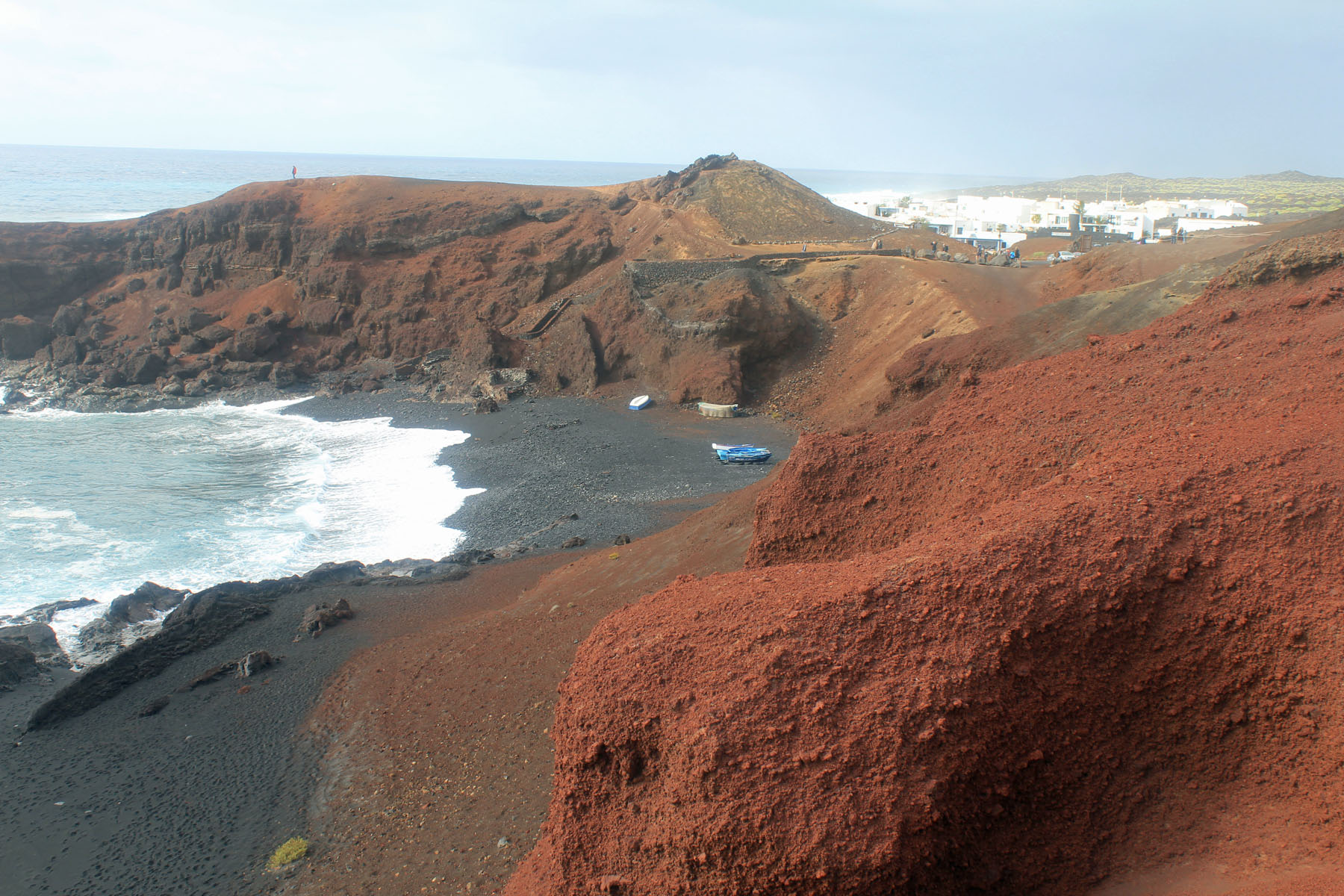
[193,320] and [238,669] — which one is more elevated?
[193,320]

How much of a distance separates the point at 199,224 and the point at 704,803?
4922 centimetres

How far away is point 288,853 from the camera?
9.09m

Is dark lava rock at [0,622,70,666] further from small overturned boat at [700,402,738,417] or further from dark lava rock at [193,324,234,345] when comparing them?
dark lava rock at [193,324,234,345]

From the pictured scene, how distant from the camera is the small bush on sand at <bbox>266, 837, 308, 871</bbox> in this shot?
9.00 meters

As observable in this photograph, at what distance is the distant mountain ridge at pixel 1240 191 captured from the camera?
3906 inches

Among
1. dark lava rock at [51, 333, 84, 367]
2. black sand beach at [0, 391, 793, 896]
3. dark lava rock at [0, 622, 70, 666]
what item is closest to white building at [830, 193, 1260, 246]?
dark lava rock at [51, 333, 84, 367]

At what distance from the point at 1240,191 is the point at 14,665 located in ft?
583

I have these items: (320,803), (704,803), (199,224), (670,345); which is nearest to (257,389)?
(199,224)

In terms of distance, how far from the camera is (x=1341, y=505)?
5.04m

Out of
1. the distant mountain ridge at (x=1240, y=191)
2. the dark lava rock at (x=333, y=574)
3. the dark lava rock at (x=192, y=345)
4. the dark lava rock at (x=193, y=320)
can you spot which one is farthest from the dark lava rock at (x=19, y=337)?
the distant mountain ridge at (x=1240, y=191)

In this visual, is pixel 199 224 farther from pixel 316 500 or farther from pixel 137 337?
pixel 316 500

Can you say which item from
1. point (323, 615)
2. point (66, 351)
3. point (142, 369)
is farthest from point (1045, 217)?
point (323, 615)

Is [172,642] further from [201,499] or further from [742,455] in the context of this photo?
[742,455]

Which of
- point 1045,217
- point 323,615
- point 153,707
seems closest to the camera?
point 153,707
